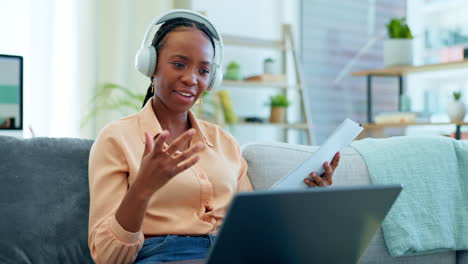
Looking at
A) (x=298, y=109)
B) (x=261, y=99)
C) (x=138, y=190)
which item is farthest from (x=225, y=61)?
(x=138, y=190)

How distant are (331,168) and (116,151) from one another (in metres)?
0.48

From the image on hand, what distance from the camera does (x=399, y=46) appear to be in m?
3.70

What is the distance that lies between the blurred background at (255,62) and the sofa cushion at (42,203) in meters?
0.82

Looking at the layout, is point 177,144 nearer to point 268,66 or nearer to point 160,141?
point 160,141

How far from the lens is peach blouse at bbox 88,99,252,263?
1.13m

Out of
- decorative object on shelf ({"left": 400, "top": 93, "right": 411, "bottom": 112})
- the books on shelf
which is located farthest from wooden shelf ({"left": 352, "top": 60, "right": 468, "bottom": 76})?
the books on shelf

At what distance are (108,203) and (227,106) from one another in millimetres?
2307

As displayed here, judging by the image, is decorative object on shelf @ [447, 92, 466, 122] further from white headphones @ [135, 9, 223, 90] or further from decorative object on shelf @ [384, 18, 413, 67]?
white headphones @ [135, 9, 223, 90]

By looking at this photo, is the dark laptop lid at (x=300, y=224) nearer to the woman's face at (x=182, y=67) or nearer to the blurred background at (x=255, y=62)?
the woman's face at (x=182, y=67)

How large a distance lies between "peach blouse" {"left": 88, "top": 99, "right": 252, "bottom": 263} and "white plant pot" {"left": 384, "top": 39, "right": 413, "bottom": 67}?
2572 millimetres

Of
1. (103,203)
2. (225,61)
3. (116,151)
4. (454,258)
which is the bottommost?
(454,258)

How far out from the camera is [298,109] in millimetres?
4270

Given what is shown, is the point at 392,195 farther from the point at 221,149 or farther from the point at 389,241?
the point at 389,241

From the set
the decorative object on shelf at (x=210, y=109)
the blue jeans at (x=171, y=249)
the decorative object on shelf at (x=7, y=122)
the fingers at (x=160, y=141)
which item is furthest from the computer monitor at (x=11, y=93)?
the fingers at (x=160, y=141)
